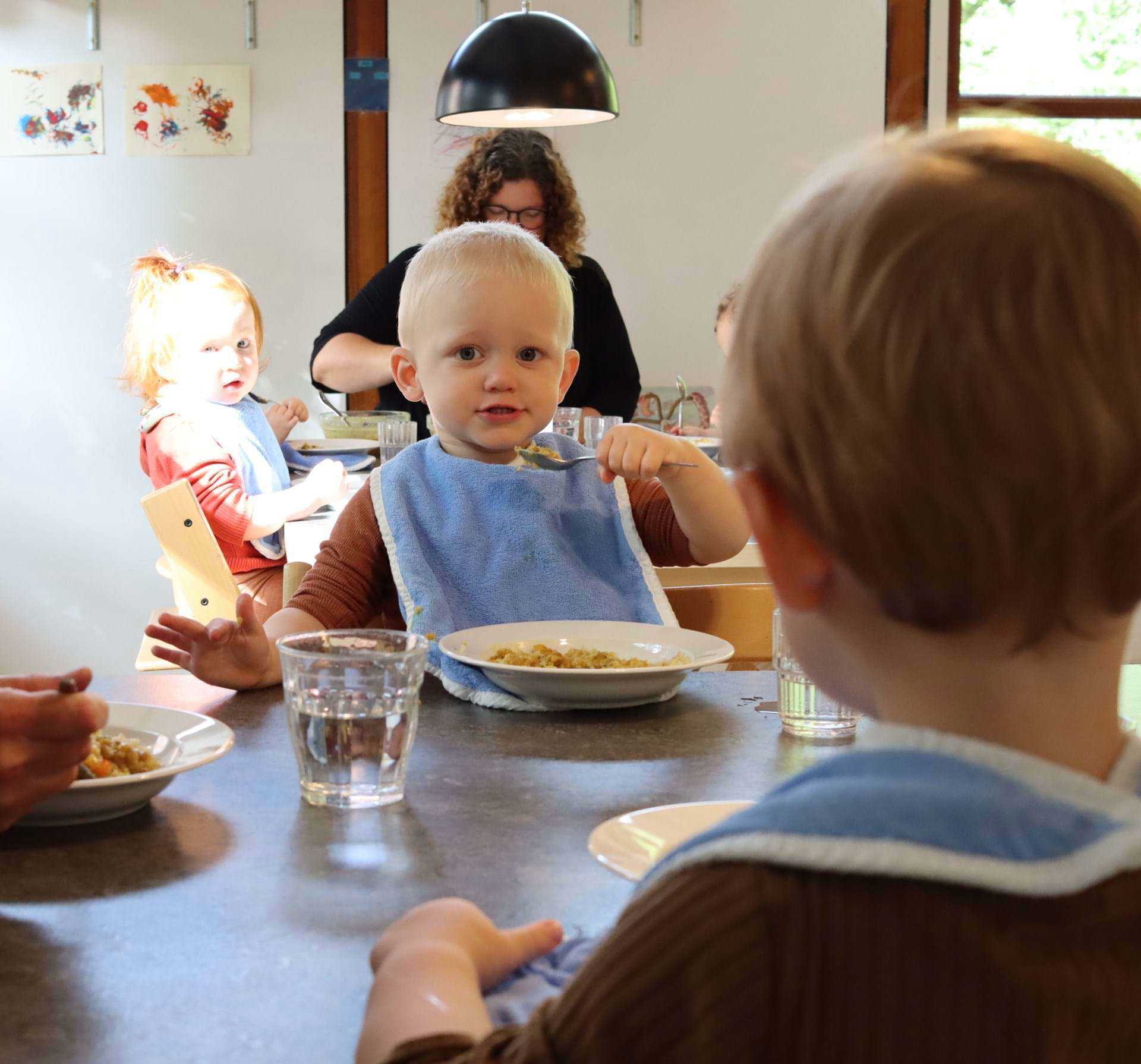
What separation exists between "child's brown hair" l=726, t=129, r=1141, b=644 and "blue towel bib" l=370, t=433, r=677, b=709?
928mm

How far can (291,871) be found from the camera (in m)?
0.71

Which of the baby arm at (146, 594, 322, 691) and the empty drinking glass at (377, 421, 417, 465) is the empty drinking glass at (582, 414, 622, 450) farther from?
the baby arm at (146, 594, 322, 691)

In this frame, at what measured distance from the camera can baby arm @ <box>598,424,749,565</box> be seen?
1.27 m

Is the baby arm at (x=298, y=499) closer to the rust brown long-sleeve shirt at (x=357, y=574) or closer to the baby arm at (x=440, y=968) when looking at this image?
the rust brown long-sleeve shirt at (x=357, y=574)

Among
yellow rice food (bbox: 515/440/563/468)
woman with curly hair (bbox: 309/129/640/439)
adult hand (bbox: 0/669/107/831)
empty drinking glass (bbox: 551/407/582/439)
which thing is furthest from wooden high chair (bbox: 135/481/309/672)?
adult hand (bbox: 0/669/107/831)

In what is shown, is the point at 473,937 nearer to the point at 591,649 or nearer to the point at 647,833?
the point at 647,833

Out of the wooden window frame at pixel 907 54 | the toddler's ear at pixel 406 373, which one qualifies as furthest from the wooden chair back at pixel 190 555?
the wooden window frame at pixel 907 54

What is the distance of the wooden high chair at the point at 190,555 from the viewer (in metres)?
2.59

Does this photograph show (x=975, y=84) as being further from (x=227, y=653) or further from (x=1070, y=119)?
Answer: (x=227, y=653)

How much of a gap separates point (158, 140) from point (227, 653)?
11.6 ft

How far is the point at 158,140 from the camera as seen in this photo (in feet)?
13.9

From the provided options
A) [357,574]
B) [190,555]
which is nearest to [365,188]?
[190,555]

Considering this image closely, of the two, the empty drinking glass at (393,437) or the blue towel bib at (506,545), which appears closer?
the blue towel bib at (506,545)

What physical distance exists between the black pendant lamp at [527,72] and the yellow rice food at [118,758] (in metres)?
2.47
